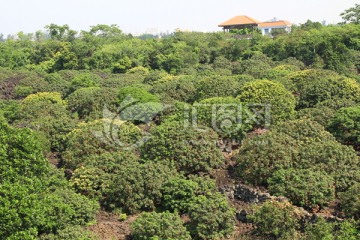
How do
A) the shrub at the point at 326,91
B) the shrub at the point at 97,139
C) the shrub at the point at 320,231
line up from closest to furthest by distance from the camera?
the shrub at the point at 320,231 < the shrub at the point at 97,139 < the shrub at the point at 326,91

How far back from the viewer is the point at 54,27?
5788cm

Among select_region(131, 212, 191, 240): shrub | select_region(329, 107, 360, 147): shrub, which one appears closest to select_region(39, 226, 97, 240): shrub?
select_region(131, 212, 191, 240): shrub

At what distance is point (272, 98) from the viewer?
19812mm

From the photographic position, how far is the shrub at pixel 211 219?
12.8m

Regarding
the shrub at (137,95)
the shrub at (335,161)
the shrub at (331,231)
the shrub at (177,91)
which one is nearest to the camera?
the shrub at (331,231)

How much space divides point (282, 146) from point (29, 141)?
27.1ft

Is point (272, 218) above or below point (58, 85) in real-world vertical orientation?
below

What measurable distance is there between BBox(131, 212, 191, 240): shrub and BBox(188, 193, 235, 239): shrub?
1.78ft

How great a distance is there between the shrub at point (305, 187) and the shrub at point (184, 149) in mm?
2536

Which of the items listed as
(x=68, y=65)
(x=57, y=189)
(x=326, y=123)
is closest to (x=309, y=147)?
(x=326, y=123)

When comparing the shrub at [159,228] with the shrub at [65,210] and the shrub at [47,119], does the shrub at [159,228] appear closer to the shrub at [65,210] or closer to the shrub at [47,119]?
the shrub at [65,210]

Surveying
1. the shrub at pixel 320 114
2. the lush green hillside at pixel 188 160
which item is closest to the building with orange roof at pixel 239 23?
the lush green hillside at pixel 188 160

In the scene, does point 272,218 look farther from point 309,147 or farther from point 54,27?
point 54,27

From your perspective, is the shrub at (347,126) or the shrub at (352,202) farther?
the shrub at (347,126)
